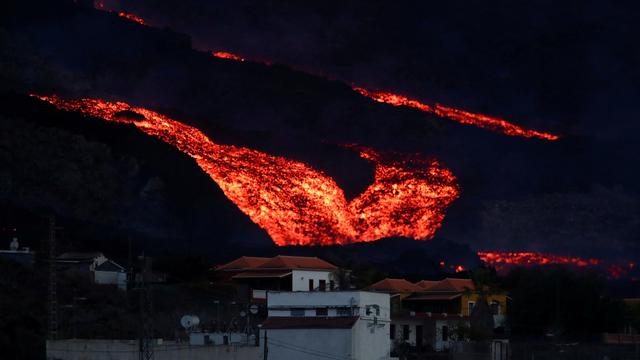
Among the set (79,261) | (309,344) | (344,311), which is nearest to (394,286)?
(79,261)

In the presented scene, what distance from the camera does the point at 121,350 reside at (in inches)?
2216

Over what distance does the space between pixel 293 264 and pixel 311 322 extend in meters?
20.3

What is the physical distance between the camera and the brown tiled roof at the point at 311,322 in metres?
62.4

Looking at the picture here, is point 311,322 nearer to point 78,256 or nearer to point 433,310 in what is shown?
point 78,256

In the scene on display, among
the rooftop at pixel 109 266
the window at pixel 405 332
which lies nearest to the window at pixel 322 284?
the window at pixel 405 332

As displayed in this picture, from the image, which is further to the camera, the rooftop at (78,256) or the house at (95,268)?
the rooftop at (78,256)

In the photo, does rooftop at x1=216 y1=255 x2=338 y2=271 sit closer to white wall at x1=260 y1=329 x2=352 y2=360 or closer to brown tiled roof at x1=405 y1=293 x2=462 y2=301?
brown tiled roof at x1=405 y1=293 x2=462 y2=301

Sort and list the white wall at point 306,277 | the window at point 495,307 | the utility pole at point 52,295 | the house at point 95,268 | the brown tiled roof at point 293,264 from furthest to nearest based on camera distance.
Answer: the window at point 495,307 < the brown tiled roof at point 293,264 < the white wall at point 306,277 < the house at point 95,268 < the utility pole at point 52,295

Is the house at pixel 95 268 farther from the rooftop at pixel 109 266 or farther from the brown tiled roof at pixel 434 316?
the brown tiled roof at pixel 434 316

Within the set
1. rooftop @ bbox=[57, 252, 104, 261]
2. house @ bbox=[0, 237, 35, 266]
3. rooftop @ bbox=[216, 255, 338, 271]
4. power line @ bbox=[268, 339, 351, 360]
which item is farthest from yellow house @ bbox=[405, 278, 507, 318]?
power line @ bbox=[268, 339, 351, 360]

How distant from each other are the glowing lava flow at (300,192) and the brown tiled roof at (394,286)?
2408cm

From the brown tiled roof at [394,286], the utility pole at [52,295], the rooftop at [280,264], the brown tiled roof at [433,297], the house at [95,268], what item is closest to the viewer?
the utility pole at [52,295]

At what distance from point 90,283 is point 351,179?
46.9 meters

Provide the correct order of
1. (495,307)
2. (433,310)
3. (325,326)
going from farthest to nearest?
(495,307), (433,310), (325,326)
